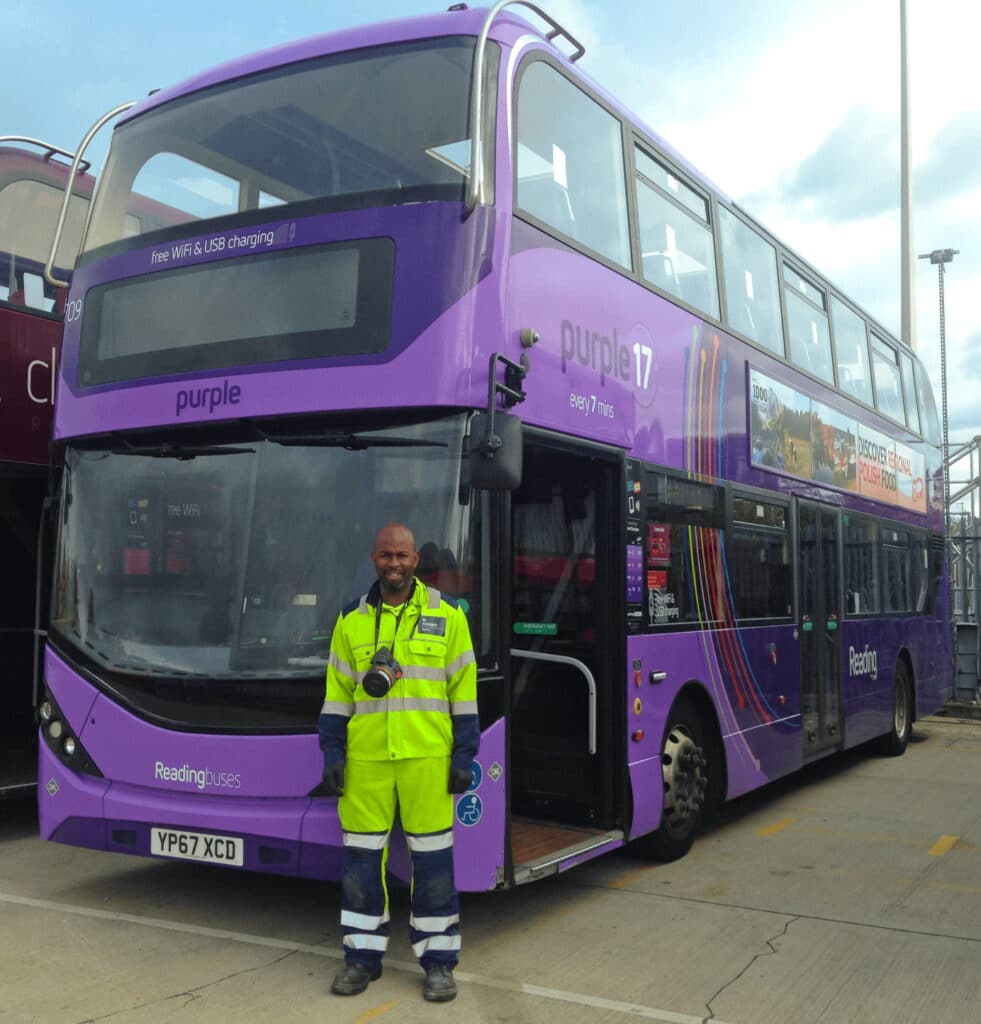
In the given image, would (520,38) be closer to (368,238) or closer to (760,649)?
(368,238)

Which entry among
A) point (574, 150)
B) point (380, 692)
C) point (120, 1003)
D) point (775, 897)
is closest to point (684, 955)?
point (775, 897)

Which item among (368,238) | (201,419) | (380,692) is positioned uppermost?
(368,238)

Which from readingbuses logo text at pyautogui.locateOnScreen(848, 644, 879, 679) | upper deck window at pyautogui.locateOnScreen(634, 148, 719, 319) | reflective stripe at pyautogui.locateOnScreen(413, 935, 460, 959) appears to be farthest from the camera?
readingbuses logo text at pyautogui.locateOnScreen(848, 644, 879, 679)

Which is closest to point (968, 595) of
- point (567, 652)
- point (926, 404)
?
point (926, 404)

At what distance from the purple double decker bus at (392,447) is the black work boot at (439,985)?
0.47 m

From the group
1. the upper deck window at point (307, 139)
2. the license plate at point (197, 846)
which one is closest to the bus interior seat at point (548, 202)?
the upper deck window at point (307, 139)

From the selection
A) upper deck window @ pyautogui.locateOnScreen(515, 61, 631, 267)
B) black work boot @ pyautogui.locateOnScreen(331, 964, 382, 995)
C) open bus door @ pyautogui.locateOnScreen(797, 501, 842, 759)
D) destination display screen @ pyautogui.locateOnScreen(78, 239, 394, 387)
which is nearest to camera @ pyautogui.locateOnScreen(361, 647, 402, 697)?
black work boot @ pyautogui.locateOnScreen(331, 964, 382, 995)

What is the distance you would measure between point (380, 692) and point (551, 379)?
77.6 inches

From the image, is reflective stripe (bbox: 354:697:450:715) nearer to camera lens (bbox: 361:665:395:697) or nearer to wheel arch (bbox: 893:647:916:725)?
camera lens (bbox: 361:665:395:697)

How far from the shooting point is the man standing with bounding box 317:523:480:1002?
4855mm

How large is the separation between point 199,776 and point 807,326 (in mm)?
6719

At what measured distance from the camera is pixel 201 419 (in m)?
5.72

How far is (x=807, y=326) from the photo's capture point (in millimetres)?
10102

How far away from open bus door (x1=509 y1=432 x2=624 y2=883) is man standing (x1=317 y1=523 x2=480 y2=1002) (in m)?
1.49
